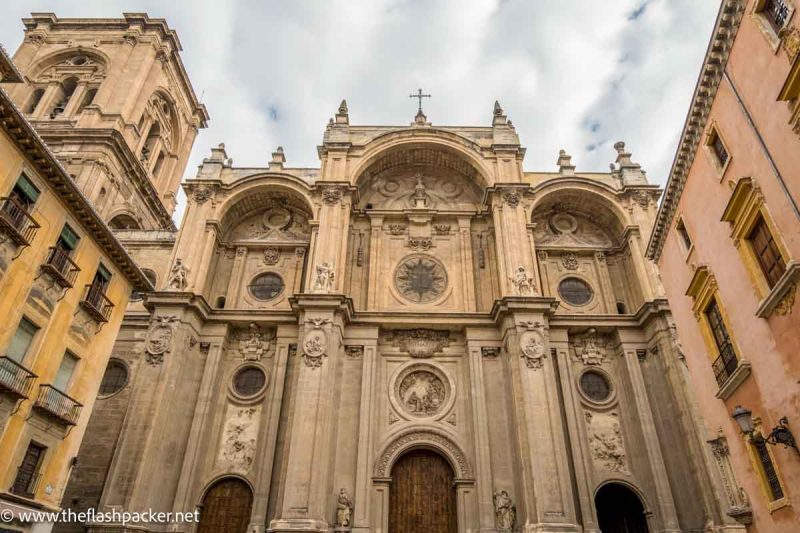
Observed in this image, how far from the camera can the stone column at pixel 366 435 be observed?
18844 mm

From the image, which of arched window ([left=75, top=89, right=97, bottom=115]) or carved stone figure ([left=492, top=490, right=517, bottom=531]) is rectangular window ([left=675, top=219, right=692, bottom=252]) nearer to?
carved stone figure ([left=492, top=490, right=517, bottom=531])

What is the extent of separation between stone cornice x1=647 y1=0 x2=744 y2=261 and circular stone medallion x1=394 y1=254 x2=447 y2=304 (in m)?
9.82

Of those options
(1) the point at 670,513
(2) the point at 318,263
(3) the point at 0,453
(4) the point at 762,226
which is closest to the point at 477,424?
(1) the point at 670,513

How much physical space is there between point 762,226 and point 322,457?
15.2 metres

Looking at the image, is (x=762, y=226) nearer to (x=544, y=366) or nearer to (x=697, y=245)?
(x=697, y=245)

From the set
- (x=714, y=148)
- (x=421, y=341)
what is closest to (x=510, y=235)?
(x=421, y=341)

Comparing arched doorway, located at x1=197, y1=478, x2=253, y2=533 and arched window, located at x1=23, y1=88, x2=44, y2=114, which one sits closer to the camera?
arched doorway, located at x1=197, y1=478, x2=253, y2=533

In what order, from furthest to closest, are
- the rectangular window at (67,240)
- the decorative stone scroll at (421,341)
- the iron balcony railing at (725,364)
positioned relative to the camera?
the decorative stone scroll at (421,341)
the rectangular window at (67,240)
the iron balcony railing at (725,364)

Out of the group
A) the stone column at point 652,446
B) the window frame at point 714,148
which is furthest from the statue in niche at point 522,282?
the window frame at point 714,148

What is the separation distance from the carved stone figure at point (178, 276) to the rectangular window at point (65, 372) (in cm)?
698

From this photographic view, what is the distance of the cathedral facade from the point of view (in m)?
19.0

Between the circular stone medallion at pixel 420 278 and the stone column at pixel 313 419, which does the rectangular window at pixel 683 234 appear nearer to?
the circular stone medallion at pixel 420 278

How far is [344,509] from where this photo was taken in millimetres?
18422

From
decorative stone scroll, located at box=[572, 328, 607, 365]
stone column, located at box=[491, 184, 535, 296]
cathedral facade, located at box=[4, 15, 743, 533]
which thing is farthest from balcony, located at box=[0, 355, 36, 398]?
decorative stone scroll, located at box=[572, 328, 607, 365]
